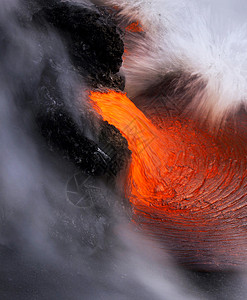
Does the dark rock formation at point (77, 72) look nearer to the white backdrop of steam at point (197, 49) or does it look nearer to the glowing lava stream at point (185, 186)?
the glowing lava stream at point (185, 186)

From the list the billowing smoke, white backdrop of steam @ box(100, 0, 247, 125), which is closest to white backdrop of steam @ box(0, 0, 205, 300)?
the billowing smoke

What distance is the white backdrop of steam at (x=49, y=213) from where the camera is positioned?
1.43 m

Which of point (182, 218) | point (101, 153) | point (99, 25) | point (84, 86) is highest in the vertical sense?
point (99, 25)

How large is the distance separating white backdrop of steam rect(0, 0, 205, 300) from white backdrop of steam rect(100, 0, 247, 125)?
96cm

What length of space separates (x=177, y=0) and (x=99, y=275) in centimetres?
260

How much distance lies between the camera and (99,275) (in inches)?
56.4

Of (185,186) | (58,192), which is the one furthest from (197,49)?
(58,192)

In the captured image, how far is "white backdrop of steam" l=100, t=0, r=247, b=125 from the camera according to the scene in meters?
2.45

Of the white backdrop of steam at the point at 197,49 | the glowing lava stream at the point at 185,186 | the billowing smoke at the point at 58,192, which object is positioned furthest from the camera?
the white backdrop of steam at the point at 197,49

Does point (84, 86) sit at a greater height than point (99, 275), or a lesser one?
greater

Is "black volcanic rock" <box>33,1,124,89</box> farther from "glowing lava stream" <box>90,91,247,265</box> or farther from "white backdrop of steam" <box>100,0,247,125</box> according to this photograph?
"white backdrop of steam" <box>100,0,247,125</box>

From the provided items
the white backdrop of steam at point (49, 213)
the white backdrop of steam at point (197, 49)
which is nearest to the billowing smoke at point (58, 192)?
the white backdrop of steam at point (49, 213)

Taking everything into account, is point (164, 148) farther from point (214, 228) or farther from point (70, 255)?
point (70, 255)

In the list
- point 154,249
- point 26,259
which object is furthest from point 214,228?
point 26,259
